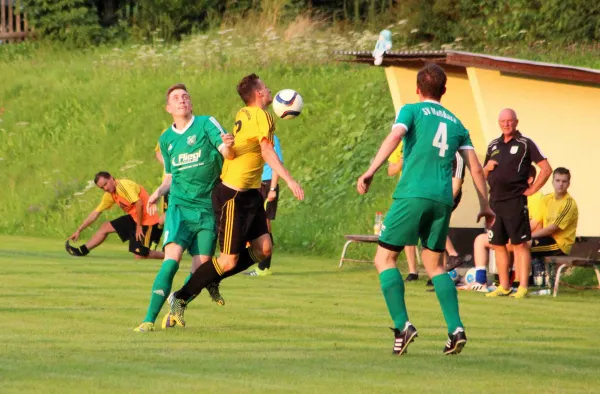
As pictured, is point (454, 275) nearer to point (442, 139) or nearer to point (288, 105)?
point (288, 105)

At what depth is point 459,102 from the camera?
66.3ft

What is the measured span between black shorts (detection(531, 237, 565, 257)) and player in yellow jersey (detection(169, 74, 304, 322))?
5598 mm

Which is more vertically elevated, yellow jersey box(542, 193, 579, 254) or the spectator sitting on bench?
yellow jersey box(542, 193, 579, 254)

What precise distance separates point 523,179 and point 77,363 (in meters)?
7.81

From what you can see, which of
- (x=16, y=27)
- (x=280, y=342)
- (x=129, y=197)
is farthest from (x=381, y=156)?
(x=16, y=27)

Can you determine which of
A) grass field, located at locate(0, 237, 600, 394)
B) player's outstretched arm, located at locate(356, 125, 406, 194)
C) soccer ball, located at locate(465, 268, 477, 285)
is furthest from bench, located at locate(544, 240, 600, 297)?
player's outstretched arm, located at locate(356, 125, 406, 194)

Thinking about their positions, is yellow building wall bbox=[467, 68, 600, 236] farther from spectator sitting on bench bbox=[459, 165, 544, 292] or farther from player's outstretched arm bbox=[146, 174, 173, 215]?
player's outstretched arm bbox=[146, 174, 173, 215]

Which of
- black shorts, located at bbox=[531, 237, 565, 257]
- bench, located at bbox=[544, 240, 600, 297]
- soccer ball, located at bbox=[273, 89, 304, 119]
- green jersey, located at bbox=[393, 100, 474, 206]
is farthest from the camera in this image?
black shorts, located at bbox=[531, 237, 565, 257]

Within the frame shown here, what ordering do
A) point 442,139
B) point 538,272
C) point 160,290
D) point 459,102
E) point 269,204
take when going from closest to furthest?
point 442,139 → point 160,290 → point 538,272 → point 269,204 → point 459,102

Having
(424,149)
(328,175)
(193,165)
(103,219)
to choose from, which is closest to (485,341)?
(424,149)

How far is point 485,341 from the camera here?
1076 cm

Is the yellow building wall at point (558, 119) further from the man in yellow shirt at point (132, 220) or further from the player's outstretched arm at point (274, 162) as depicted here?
Result: the player's outstretched arm at point (274, 162)

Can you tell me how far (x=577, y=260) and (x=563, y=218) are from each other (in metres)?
0.60

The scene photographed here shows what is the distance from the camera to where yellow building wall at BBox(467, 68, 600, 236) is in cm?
1786
